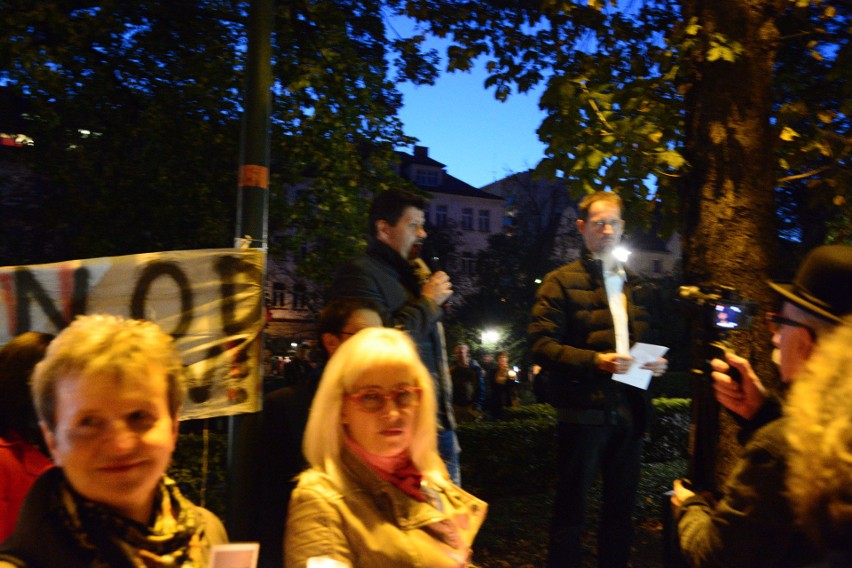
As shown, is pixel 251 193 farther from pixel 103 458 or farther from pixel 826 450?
pixel 826 450

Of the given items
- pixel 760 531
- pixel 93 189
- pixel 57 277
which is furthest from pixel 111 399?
pixel 93 189

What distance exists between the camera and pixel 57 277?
3.81 meters

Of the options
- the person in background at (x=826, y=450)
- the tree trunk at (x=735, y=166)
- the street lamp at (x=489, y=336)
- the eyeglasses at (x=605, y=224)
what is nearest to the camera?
the person in background at (x=826, y=450)

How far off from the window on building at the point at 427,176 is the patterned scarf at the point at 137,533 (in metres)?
62.9

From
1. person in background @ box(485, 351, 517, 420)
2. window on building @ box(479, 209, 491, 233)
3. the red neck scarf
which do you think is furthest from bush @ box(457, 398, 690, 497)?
window on building @ box(479, 209, 491, 233)

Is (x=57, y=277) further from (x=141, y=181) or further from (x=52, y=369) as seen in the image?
(x=141, y=181)

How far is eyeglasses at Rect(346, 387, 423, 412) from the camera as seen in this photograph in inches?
99.7

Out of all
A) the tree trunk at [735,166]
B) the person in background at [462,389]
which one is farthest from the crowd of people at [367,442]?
the person in background at [462,389]

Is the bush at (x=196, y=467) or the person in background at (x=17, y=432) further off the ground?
the person in background at (x=17, y=432)

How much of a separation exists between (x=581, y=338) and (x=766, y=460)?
99.1 inches

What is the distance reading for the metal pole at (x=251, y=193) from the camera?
371cm

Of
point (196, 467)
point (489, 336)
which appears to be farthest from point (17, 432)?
point (489, 336)

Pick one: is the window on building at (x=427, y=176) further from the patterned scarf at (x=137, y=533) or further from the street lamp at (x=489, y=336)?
the patterned scarf at (x=137, y=533)

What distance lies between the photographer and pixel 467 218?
223 feet
